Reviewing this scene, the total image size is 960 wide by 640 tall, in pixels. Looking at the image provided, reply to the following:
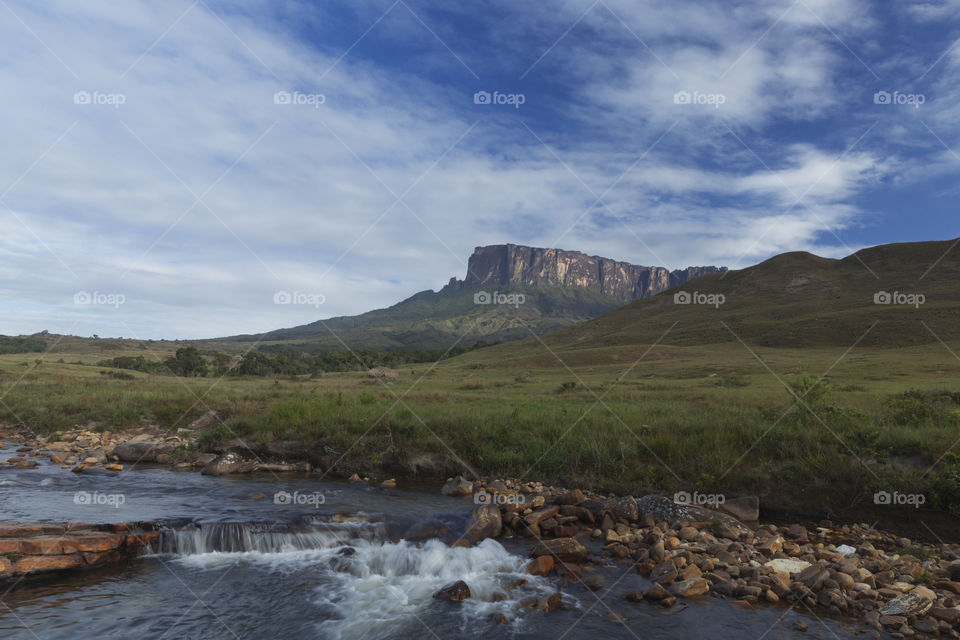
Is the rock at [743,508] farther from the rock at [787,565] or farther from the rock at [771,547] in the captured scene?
the rock at [787,565]

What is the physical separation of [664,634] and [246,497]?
1323 centimetres

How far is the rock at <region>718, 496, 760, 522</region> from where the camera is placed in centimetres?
1377

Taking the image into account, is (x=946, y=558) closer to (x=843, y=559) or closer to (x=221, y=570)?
(x=843, y=559)

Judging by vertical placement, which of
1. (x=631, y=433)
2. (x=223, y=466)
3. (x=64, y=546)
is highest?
(x=631, y=433)

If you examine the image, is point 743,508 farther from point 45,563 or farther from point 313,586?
point 45,563

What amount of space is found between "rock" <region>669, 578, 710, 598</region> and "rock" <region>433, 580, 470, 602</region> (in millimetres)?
4215

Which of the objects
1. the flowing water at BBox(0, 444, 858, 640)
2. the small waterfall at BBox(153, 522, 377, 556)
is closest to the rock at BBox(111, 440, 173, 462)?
the flowing water at BBox(0, 444, 858, 640)

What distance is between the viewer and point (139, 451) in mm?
21219

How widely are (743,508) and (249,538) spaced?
13676 millimetres

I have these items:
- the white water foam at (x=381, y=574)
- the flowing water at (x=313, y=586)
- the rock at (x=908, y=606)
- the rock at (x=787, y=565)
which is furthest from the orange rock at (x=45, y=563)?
the rock at (x=908, y=606)

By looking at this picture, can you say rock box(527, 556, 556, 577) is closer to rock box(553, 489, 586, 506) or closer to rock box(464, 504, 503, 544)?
rock box(464, 504, 503, 544)

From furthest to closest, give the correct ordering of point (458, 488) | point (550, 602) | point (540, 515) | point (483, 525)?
point (458, 488)
point (540, 515)
point (483, 525)
point (550, 602)

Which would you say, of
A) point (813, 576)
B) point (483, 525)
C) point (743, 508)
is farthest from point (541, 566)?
point (743, 508)

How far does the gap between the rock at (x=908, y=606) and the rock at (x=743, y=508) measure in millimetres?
4915
